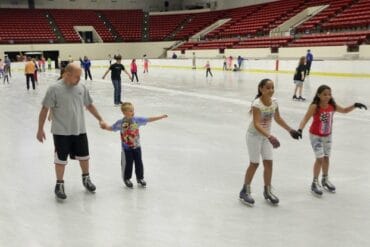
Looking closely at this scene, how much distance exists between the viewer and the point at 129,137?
4598 millimetres

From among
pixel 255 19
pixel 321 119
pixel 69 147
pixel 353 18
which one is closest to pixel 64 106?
pixel 69 147

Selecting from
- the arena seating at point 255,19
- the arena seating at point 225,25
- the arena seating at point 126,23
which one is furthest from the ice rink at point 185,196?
the arena seating at point 126,23

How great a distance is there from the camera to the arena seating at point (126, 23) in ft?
153

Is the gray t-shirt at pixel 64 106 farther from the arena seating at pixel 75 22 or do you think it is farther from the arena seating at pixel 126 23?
the arena seating at pixel 126 23

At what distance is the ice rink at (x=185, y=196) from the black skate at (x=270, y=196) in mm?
75

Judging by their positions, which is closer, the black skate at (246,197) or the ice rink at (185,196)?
the ice rink at (185,196)

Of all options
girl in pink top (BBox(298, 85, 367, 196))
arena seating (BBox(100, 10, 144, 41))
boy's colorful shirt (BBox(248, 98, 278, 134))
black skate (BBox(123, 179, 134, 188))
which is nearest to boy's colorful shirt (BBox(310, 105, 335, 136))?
girl in pink top (BBox(298, 85, 367, 196))

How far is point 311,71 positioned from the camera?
23.2 metres

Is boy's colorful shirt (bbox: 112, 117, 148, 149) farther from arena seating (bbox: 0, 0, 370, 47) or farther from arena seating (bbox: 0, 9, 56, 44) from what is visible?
arena seating (bbox: 0, 9, 56, 44)

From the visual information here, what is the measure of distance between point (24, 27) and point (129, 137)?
42.0m

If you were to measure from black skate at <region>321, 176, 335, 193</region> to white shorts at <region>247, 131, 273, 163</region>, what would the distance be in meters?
0.93

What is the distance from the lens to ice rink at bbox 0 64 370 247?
11.5ft

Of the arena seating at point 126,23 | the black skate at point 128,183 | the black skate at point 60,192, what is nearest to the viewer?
the black skate at point 60,192

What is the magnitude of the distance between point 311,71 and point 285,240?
69.2 feet
